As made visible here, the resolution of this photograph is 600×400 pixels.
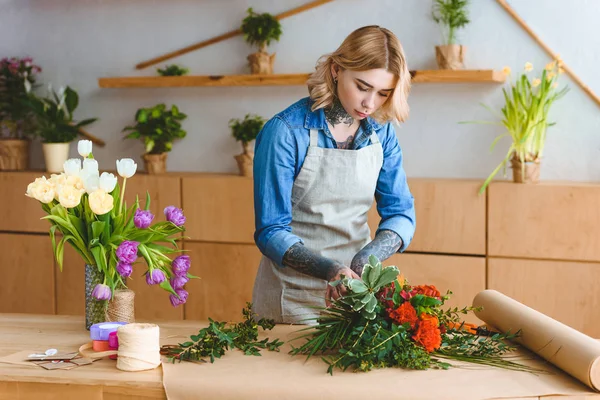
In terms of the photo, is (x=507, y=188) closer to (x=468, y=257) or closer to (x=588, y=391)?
(x=468, y=257)

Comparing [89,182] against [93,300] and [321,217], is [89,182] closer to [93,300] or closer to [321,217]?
[93,300]

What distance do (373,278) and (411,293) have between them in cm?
10

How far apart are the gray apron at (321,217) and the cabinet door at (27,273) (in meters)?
2.30

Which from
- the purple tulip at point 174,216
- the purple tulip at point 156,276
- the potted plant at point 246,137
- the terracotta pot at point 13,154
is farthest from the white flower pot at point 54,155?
the purple tulip at point 156,276

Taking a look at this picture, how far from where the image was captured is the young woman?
2285 mm

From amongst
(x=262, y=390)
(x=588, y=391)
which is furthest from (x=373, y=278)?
(x=588, y=391)

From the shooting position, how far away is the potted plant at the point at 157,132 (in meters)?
4.34

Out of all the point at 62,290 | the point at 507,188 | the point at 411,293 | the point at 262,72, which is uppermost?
the point at 262,72

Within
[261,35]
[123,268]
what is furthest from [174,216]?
[261,35]

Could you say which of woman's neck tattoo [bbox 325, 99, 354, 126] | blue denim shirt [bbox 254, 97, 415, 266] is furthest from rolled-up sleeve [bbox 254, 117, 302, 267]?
woman's neck tattoo [bbox 325, 99, 354, 126]

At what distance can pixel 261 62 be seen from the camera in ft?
13.7

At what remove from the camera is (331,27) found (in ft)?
13.8

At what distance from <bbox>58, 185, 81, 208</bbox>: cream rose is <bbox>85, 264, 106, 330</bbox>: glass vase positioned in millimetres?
223

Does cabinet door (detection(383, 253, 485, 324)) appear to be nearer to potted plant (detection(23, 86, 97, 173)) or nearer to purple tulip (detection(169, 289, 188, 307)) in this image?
purple tulip (detection(169, 289, 188, 307))
